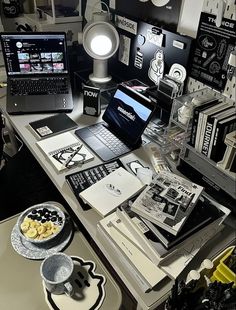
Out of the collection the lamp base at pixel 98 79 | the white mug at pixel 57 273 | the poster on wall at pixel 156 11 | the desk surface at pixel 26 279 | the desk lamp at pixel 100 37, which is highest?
the poster on wall at pixel 156 11

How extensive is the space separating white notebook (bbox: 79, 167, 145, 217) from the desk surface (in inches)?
8.7

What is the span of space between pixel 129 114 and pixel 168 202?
500mm

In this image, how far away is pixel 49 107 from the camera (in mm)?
1445

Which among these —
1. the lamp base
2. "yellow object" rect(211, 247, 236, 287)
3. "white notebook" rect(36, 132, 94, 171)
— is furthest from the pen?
"yellow object" rect(211, 247, 236, 287)

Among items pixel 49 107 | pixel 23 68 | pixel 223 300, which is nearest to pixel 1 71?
pixel 23 68

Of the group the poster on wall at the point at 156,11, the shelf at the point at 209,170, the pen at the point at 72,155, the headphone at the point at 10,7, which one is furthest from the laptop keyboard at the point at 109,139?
the headphone at the point at 10,7

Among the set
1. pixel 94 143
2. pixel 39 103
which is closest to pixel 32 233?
pixel 94 143

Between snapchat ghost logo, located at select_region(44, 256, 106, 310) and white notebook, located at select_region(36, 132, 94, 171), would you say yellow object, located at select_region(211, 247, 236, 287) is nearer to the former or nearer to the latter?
snapchat ghost logo, located at select_region(44, 256, 106, 310)

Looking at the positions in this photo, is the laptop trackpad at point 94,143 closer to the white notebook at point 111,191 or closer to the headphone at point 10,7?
the white notebook at point 111,191

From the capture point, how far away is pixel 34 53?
4.96 feet

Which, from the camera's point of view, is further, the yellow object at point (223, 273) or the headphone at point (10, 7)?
the headphone at point (10, 7)

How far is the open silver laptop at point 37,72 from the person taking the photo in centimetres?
146

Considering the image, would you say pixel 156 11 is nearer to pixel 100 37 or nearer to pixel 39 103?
pixel 100 37

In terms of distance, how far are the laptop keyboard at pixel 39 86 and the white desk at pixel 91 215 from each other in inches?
4.5
